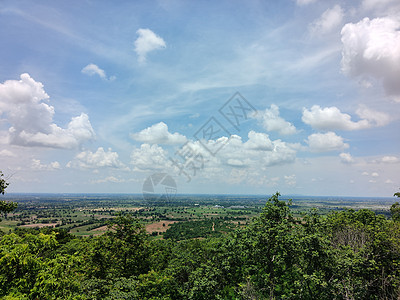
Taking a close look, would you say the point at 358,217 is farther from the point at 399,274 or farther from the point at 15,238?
the point at 15,238

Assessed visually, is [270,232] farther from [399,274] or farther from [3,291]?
[3,291]

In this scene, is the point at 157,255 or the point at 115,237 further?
the point at 157,255

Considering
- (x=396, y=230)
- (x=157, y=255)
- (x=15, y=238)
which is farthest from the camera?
(x=157, y=255)

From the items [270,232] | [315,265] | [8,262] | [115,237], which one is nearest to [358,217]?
[315,265]

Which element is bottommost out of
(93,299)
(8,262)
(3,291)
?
(93,299)

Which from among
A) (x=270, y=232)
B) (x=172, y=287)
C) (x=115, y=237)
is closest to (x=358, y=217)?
(x=270, y=232)

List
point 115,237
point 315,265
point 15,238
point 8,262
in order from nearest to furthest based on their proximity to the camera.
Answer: point 8,262 < point 15,238 < point 315,265 < point 115,237

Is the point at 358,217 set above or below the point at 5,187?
below

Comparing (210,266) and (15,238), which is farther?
(210,266)

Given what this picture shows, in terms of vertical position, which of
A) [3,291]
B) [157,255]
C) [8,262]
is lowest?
[157,255]
